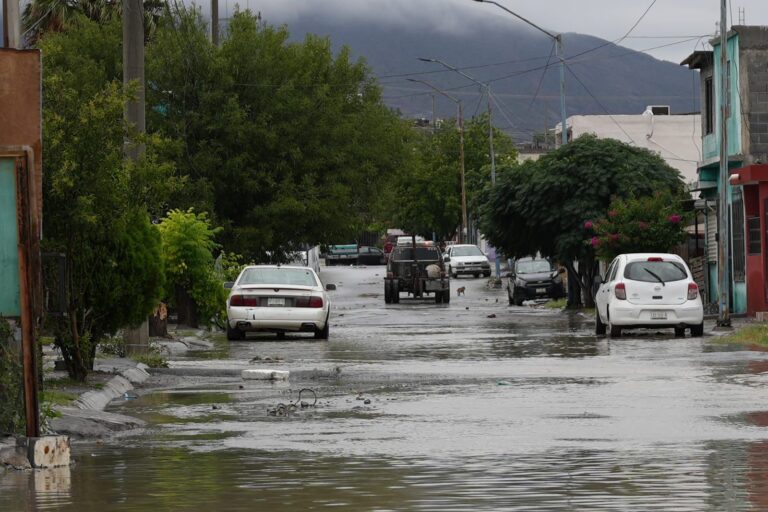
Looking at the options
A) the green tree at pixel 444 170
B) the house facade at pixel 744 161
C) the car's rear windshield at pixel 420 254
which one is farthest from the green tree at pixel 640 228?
the green tree at pixel 444 170

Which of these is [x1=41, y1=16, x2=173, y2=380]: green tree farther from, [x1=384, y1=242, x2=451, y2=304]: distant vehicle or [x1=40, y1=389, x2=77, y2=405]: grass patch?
[x1=384, y1=242, x2=451, y2=304]: distant vehicle

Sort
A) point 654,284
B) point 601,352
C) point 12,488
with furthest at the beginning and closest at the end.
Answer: point 654,284, point 601,352, point 12,488

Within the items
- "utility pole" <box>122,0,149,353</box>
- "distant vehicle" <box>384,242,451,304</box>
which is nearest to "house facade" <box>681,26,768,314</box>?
"distant vehicle" <box>384,242,451,304</box>

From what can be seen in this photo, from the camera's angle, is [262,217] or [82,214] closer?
[82,214]

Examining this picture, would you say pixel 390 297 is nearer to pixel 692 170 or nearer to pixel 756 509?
pixel 692 170

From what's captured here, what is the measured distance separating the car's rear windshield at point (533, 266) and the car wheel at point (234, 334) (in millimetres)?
24304

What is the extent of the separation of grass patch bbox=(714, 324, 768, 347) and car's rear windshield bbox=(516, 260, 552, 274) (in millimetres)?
25656

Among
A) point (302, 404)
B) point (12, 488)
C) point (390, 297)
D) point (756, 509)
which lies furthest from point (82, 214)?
point (390, 297)

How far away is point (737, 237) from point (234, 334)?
15.3 meters

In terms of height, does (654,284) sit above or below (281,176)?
below

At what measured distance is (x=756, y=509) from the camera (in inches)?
385

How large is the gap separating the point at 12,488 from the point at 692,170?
75574mm

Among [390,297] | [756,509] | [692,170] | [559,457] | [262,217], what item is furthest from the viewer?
[692,170]

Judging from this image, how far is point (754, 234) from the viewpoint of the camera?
41812 millimetres
